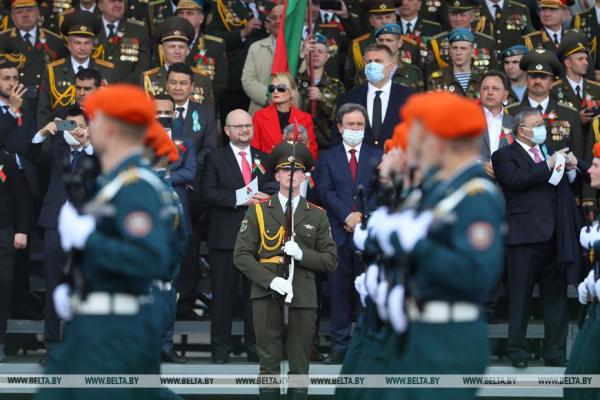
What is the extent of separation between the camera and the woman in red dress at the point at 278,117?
42.9 ft

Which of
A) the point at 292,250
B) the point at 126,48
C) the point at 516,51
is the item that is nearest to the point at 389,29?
the point at 516,51

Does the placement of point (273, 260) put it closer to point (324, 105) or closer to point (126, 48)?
point (324, 105)

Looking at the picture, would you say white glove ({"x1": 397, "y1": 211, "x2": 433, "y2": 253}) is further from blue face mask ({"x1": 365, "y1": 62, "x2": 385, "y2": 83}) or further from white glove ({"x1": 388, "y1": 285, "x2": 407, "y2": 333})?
blue face mask ({"x1": 365, "y1": 62, "x2": 385, "y2": 83})

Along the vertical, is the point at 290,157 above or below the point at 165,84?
below

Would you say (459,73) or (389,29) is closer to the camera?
(459,73)

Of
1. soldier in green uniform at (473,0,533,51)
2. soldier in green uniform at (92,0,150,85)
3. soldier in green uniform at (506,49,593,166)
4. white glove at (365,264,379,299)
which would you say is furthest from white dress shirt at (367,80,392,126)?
white glove at (365,264,379,299)

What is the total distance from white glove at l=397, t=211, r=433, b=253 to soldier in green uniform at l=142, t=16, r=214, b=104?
663 centimetres

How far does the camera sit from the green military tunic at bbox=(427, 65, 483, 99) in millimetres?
13477

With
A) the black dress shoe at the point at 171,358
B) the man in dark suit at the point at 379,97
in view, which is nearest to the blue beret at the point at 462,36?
the man in dark suit at the point at 379,97

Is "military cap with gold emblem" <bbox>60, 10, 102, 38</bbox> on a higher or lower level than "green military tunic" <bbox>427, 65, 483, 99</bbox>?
higher

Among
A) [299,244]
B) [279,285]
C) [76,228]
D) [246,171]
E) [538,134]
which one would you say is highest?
[76,228]

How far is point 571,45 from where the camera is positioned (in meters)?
14.2

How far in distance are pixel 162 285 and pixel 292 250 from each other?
2636 mm

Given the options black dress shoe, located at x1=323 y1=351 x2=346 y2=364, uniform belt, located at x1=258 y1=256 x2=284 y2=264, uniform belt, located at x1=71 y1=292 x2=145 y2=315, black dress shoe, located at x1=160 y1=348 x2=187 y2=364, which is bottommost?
black dress shoe, located at x1=160 y1=348 x2=187 y2=364
